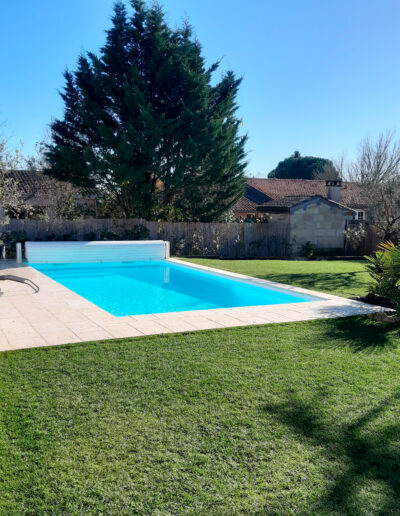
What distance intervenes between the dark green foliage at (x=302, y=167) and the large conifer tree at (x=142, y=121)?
25.3 metres

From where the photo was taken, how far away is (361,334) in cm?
584

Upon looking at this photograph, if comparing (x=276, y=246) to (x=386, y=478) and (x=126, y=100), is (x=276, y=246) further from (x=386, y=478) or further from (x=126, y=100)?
(x=386, y=478)

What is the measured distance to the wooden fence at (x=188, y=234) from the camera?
17.2m

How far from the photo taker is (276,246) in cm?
1972

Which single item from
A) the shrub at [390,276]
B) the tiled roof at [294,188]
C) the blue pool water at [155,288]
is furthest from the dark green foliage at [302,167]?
the shrub at [390,276]

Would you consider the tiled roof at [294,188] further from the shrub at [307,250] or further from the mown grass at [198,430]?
the mown grass at [198,430]

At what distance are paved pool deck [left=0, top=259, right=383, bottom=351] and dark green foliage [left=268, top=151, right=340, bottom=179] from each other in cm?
3748

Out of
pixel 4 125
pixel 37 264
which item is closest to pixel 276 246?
pixel 37 264

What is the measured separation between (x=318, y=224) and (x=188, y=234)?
630cm

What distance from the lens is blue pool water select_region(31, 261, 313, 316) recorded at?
882cm

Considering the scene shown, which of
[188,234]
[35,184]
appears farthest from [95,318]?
[35,184]

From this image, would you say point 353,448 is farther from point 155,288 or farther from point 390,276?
point 155,288

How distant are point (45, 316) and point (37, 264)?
8874mm

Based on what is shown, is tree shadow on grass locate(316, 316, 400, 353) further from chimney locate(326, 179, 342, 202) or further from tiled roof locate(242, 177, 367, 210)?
tiled roof locate(242, 177, 367, 210)
